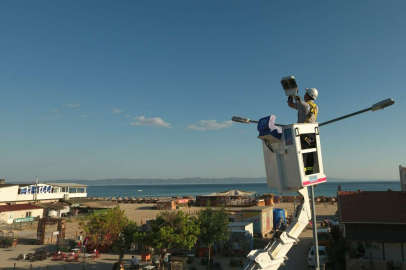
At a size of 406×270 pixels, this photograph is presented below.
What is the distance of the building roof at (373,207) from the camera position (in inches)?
719

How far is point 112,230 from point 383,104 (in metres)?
17.5

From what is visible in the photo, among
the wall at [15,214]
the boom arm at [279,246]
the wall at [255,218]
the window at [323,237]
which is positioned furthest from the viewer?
the wall at [15,214]

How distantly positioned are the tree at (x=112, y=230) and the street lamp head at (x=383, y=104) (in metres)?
16.8

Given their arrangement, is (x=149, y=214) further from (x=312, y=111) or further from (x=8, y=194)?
(x=312, y=111)

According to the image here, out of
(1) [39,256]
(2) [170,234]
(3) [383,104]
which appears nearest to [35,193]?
(1) [39,256]

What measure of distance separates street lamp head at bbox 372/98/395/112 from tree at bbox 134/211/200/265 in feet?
45.5

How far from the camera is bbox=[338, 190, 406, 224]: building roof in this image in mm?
18250

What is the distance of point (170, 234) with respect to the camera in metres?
17.8

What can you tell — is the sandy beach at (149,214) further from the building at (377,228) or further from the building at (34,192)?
the building at (377,228)

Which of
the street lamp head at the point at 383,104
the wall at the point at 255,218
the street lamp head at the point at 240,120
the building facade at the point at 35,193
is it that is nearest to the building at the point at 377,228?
the wall at the point at 255,218

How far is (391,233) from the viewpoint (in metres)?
17.9

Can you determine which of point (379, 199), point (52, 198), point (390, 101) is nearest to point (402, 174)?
point (379, 199)

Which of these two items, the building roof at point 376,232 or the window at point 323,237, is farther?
the window at point 323,237

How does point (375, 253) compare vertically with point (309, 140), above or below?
below
